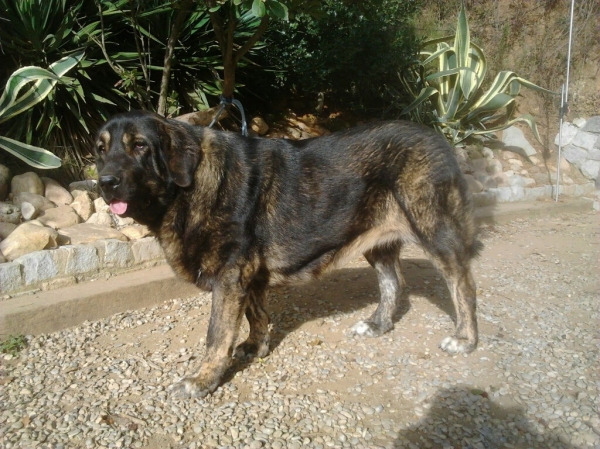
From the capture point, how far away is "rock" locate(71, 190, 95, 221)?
17.5 feet

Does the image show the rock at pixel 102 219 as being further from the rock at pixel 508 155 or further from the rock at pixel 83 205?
the rock at pixel 508 155

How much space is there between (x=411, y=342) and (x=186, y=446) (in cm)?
192

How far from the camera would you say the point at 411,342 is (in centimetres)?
405

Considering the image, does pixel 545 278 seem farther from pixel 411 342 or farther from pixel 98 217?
pixel 98 217

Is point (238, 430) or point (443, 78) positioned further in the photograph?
point (443, 78)

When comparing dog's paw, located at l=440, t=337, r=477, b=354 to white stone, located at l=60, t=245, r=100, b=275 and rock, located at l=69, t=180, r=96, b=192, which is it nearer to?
white stone, located at l=60, t=245, r=100, b=275

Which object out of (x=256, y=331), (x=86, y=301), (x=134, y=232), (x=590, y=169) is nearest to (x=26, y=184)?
(x=134, y=232)

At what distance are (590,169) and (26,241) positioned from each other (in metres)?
8.81

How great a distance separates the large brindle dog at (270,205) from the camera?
327 cm

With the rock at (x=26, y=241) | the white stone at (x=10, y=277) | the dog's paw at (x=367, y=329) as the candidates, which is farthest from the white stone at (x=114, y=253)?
the dog's paw at (x=367, y=329)

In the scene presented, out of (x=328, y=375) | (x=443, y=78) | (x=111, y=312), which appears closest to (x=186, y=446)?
(x=328, y=375)

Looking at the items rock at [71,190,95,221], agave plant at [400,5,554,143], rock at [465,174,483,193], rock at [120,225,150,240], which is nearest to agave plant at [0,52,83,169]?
rock at [71,190,95,221]

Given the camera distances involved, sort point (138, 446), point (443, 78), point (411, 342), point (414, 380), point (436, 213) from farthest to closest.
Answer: point (443, 78), point (411, 342), point (436, 213), point (414, 380), point (138, 446)

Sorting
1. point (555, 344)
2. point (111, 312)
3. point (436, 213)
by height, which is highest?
point (436, 213)
